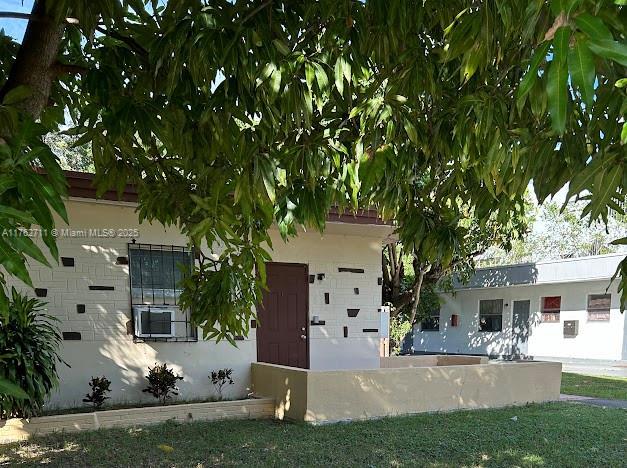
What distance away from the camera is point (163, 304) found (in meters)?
7.42

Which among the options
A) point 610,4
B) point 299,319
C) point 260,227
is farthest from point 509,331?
point 610,4

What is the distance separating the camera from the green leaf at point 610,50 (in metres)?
1.13

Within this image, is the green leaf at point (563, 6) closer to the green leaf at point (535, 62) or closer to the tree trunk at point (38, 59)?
the green leaf at point (535, 62)

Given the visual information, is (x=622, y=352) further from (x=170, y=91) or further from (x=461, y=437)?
(x=170, y=91)

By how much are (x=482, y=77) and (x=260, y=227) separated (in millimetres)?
1670

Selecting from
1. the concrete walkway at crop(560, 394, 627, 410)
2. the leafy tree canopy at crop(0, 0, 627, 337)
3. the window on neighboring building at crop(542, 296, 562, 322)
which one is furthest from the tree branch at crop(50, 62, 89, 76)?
the window on neighboring building at crop(542, 296, 562, 322)

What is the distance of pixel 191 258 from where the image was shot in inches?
298

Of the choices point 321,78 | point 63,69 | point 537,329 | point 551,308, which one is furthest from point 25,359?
point 537,329

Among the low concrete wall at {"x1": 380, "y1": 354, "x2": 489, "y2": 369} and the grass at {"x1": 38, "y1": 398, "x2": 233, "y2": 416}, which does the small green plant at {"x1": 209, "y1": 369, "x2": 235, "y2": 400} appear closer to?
the grass at {"x1": 38, "y1": 398, "x2": 233, "y2": 416}

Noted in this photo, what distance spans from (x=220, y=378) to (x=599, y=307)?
47.2 ft

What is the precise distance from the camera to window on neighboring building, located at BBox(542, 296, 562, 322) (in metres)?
18.5

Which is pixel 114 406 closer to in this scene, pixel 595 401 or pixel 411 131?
pixel 411 131

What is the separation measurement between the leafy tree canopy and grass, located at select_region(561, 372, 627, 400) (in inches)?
358

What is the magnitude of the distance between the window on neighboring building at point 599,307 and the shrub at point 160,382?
48.3 feet
